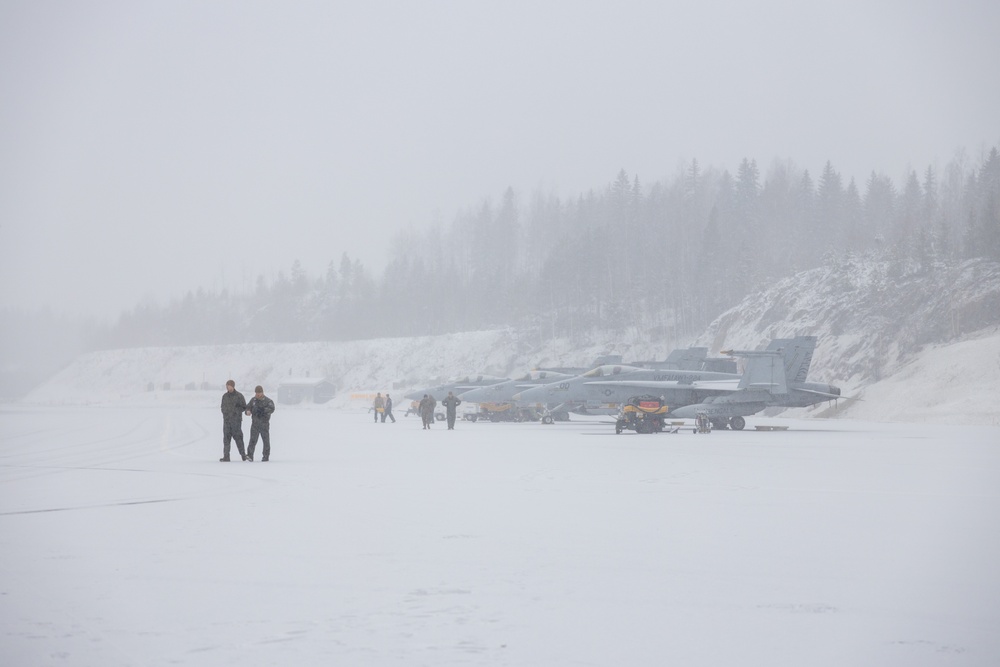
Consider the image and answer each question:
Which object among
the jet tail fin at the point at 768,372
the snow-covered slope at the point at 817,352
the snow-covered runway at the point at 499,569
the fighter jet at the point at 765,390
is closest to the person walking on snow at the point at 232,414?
the snow-covered runway at the point at 499,569

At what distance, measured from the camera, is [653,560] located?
272 inches

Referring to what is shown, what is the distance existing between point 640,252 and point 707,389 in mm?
57068

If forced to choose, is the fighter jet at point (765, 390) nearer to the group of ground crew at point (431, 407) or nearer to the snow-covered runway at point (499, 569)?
the group of ground crew at point (431, 407)

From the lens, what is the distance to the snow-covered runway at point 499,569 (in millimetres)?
4672

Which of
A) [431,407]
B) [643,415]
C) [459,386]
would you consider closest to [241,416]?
[431,407]

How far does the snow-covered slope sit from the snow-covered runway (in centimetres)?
3347

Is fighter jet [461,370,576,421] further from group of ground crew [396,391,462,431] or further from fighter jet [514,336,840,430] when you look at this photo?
group of ground crew [396,391,462,431]

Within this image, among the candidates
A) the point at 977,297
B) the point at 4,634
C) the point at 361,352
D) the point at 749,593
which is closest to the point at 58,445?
the point at 4,634

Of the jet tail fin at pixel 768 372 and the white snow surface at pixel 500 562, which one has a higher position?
the jet tail fin at pixel 768 372

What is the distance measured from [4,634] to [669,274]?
81.8 meters

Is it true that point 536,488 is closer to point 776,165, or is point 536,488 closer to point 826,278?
point 826,278

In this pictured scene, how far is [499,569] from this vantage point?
656 centimetres

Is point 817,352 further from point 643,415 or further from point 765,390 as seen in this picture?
point 643,415

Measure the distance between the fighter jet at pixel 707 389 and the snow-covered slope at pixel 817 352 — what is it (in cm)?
1028
